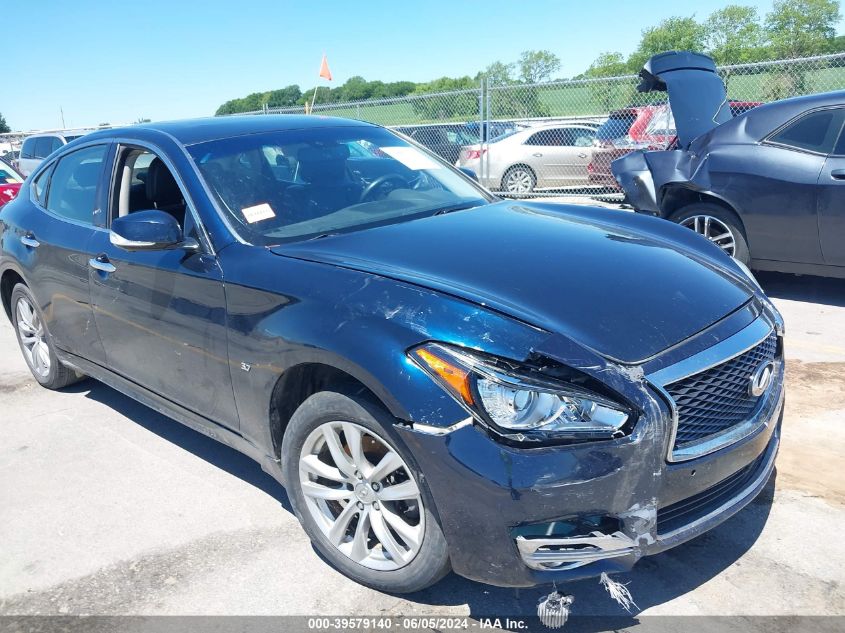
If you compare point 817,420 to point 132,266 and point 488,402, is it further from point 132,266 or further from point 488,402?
point 132,266

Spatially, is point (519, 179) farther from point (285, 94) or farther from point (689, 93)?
point (285, 94)

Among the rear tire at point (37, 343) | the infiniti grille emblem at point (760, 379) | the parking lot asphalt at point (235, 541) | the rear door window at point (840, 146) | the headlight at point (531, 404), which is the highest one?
the rear door window at point (840, 146)

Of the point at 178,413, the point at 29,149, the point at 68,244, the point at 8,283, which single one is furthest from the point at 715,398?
the point at 29,149

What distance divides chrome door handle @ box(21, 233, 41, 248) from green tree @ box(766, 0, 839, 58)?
53434 millimetres

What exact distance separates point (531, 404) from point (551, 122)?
40.8ft

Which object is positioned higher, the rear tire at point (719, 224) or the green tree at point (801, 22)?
the green tree at point (801, 22)

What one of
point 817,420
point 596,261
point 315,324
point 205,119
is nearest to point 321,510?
point 315,324

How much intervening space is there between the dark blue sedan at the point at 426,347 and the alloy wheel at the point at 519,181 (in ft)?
33.3

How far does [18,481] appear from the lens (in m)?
3.88

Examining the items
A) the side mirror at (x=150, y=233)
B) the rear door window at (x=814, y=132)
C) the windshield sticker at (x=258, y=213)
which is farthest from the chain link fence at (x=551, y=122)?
the side mirror at (x=150, y=233)

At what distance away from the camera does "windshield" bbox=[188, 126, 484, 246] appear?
131 inches

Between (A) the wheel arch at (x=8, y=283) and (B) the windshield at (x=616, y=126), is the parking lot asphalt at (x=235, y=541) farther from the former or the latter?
(B) the windshield at (x=616, y=126)

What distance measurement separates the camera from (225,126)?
3879mm

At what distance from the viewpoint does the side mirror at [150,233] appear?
10.6 feet
